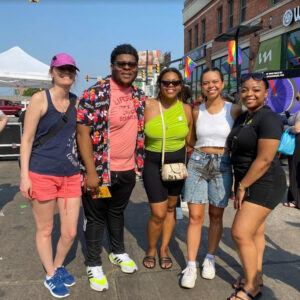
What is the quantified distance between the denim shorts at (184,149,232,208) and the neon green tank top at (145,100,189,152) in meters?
0.21

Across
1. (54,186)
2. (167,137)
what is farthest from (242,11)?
(54,186)

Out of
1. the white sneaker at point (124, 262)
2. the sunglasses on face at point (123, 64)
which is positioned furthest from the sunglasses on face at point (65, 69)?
the white sneaker at point (124, 262)

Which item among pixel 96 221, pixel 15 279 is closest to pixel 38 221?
pixel 96 221

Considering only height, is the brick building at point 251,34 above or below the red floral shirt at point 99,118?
above

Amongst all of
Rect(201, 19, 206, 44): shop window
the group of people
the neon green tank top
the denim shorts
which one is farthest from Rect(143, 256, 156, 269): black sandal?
Rect(201, 19, 206, 44): shop window

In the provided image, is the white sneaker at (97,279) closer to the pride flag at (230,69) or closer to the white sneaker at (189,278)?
the white sneaker at (189,278)

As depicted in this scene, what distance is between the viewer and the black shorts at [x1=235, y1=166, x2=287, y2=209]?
2320 millimetres

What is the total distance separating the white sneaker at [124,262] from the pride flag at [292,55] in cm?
1235

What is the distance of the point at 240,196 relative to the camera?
2.38 meters

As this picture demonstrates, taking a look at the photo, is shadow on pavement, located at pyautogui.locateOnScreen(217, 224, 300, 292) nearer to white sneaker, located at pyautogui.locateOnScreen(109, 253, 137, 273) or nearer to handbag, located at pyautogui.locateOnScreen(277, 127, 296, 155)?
white sneaker, located at pyautogui.locateOnScreen(109, 253, 137, 273)

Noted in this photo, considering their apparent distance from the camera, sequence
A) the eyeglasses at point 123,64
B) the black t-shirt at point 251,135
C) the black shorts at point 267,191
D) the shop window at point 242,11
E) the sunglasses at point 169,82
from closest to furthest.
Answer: the black t-shirt at point 251,135 → the black shorts at point 267,191 → the eyeglasses at point 123,64 → the sunglasses at point 169,82 → the shop window at point 242,11

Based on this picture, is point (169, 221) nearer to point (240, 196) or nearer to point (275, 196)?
point (240, 196)

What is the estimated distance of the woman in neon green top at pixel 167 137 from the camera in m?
2.74

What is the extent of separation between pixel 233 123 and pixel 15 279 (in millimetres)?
2436
